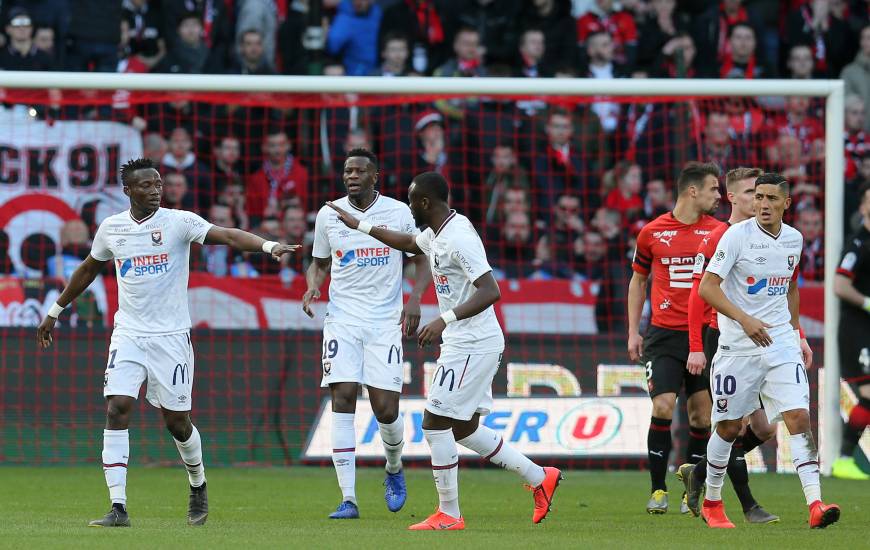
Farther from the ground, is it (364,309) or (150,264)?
(150,264)

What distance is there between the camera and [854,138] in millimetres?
17391

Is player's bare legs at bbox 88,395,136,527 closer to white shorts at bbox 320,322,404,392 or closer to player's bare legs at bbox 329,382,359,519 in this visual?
player's bare legs at bbox 329,382,359,519

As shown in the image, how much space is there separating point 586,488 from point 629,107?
649 centimetres

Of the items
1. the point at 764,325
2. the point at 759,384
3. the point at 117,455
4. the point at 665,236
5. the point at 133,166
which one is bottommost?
the point at 117,455

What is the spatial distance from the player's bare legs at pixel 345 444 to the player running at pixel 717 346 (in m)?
2.33

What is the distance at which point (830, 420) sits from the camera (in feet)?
44.4

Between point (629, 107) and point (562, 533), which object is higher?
point (629, 107)

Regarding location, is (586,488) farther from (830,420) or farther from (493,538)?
(493,538)

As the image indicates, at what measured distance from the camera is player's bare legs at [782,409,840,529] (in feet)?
28.5

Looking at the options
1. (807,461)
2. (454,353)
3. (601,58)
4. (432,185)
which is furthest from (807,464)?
(601,58)

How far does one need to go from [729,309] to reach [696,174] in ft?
6.40

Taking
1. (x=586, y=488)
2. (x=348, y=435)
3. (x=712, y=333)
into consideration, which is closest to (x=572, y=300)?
(x=586, y=488)

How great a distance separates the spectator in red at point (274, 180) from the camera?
1594 cm

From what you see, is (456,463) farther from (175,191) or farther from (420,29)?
→ (420,29)
